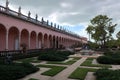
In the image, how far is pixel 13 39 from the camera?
1161 inches

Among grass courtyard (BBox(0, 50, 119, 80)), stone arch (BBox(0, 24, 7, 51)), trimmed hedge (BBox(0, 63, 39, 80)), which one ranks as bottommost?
grass courtyard (BBox(0, 50, 119, 80))

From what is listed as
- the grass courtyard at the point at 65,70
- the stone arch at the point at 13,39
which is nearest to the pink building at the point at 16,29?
the stone arch at the point at 13,39

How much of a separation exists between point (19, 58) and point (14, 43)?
22.0 feet

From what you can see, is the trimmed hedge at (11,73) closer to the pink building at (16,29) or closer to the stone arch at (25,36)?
the pink building at (16,29)

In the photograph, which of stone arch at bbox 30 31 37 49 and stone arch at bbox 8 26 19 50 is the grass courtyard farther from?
stone arch at bbox 30 31 37 49

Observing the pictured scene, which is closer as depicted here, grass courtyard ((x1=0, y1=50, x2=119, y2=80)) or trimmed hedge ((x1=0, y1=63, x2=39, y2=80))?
trimmed hedge ((x1=0, y1=63, x2=39, y2=80))

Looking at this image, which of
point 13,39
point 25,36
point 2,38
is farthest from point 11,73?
point 25,36

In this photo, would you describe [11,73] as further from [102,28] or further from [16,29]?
[102,28]

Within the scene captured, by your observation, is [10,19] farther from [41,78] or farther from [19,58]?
[41,78]

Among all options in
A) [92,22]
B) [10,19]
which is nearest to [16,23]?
[10,19]

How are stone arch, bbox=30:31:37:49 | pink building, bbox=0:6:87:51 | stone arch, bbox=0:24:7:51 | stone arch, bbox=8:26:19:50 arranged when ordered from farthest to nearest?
stone arch, bbox=30:31:37:49, stone arch, bbox=8:26:19:50, stone arch, bbox=0:24:7:51, pink building, bbox=0:6:87:51

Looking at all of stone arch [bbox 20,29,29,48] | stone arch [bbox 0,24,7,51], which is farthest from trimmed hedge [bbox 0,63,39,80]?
stone arch [bbox 20,29,29,48]

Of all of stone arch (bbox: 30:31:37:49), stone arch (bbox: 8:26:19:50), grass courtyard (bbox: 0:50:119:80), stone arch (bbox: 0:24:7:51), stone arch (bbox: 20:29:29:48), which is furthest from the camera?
stone arch (bbox: 30:31:37:49)

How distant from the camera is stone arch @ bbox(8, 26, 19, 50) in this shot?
93.5ft
